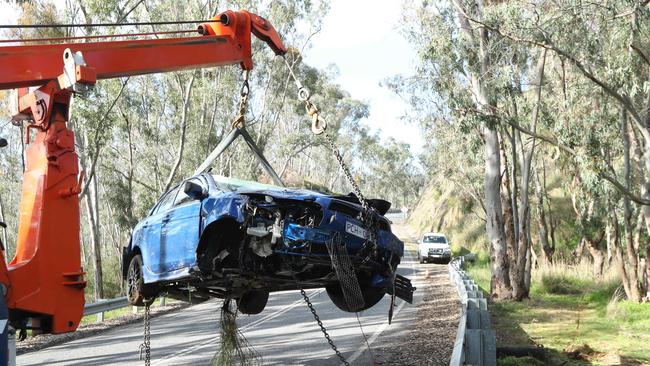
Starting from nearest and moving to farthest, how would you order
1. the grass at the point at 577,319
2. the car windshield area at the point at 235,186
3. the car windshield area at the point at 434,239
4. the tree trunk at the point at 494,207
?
1. the car windshield area at the point at 235,186
2. the grass at the point at 577,319
3. the tree trunk at the point at 494,207
4. the car windshield area at the point at 434,239

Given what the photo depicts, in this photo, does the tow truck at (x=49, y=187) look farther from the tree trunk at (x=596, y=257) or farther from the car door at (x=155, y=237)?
the tree trunk at (x=596, y=257)

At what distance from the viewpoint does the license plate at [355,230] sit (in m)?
6.37

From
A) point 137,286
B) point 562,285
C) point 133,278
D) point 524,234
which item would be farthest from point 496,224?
point 137,286

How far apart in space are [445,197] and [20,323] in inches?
2385

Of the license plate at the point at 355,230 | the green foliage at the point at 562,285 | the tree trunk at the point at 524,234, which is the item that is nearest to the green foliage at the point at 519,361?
the license plate at the point at 355,230

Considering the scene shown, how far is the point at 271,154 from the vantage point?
54844 millimetres

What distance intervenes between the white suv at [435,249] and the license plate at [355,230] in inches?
1244

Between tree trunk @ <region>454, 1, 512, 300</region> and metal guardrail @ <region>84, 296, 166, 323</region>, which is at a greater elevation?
tree trunk @ <region>454, 1, 512, 300</region>

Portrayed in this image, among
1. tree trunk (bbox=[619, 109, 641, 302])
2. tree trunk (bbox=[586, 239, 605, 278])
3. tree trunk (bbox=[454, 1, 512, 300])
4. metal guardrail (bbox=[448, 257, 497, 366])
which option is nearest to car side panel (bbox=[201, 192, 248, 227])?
metal guardrail (bbox=[448, 257, 497, 366])

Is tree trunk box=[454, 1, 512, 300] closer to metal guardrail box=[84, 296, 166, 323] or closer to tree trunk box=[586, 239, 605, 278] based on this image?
tree trunk box=[586, 239, 605, 278]

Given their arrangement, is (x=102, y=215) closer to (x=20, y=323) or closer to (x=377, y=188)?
(x=377, y=188)

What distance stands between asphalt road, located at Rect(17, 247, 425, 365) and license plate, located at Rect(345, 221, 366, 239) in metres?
3.44

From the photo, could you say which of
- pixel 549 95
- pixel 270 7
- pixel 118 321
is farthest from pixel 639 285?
pixel 270 7

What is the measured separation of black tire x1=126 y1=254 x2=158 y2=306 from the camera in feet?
24.8
